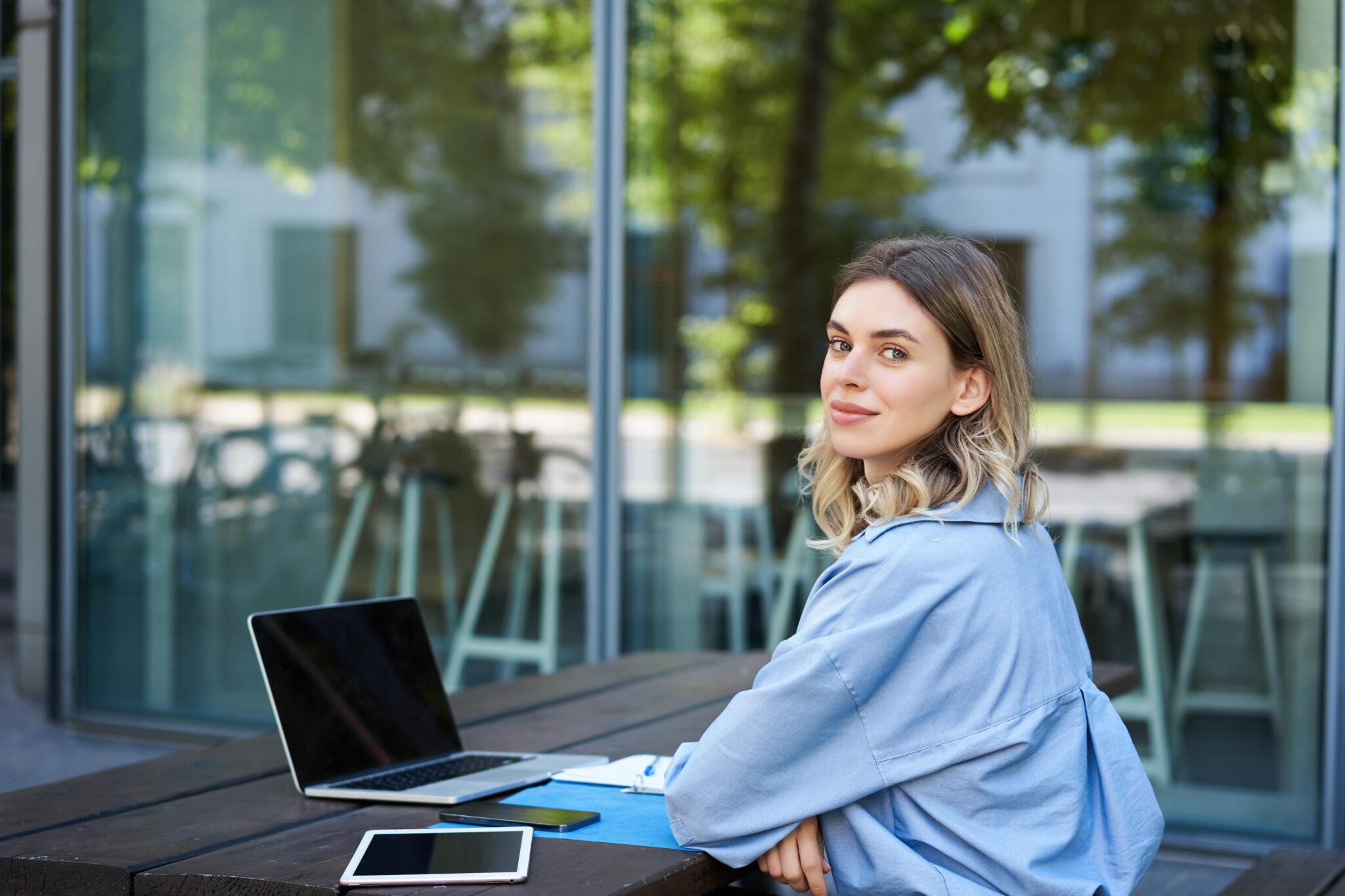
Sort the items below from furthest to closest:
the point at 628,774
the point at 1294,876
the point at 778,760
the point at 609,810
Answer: the point at 1294,876 < the point at 628,774 < the point at 609,810 < the point at 778,760

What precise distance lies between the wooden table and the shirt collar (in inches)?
16.4

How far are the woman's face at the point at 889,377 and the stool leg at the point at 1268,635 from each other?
9.84 feet

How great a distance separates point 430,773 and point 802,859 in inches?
24.7

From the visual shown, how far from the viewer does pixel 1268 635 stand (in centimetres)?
425

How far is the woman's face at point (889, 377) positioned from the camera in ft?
5.30

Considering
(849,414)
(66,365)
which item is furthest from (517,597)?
(849,414)

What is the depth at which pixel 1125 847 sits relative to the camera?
1.60 metres

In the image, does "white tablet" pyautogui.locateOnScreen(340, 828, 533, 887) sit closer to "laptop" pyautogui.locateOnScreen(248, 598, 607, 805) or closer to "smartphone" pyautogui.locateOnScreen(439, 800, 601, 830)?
"smartphone" pyautogui.locateOnScreen(439, 800, 601, 830)

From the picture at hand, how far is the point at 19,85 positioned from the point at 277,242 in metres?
1.11

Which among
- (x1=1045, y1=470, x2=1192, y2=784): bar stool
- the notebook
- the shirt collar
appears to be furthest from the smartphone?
(x1=1045, y1=470, x2=1192, y2=784): bar stool

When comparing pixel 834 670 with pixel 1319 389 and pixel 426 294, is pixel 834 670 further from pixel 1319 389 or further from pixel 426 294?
pixel 426 294

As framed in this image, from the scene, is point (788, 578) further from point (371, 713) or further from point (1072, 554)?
point (371, 713)

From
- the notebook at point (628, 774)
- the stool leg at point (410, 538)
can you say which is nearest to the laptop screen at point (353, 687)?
the notebook at point (628, 774)

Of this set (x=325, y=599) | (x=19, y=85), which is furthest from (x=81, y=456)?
(x=19, y=85)
